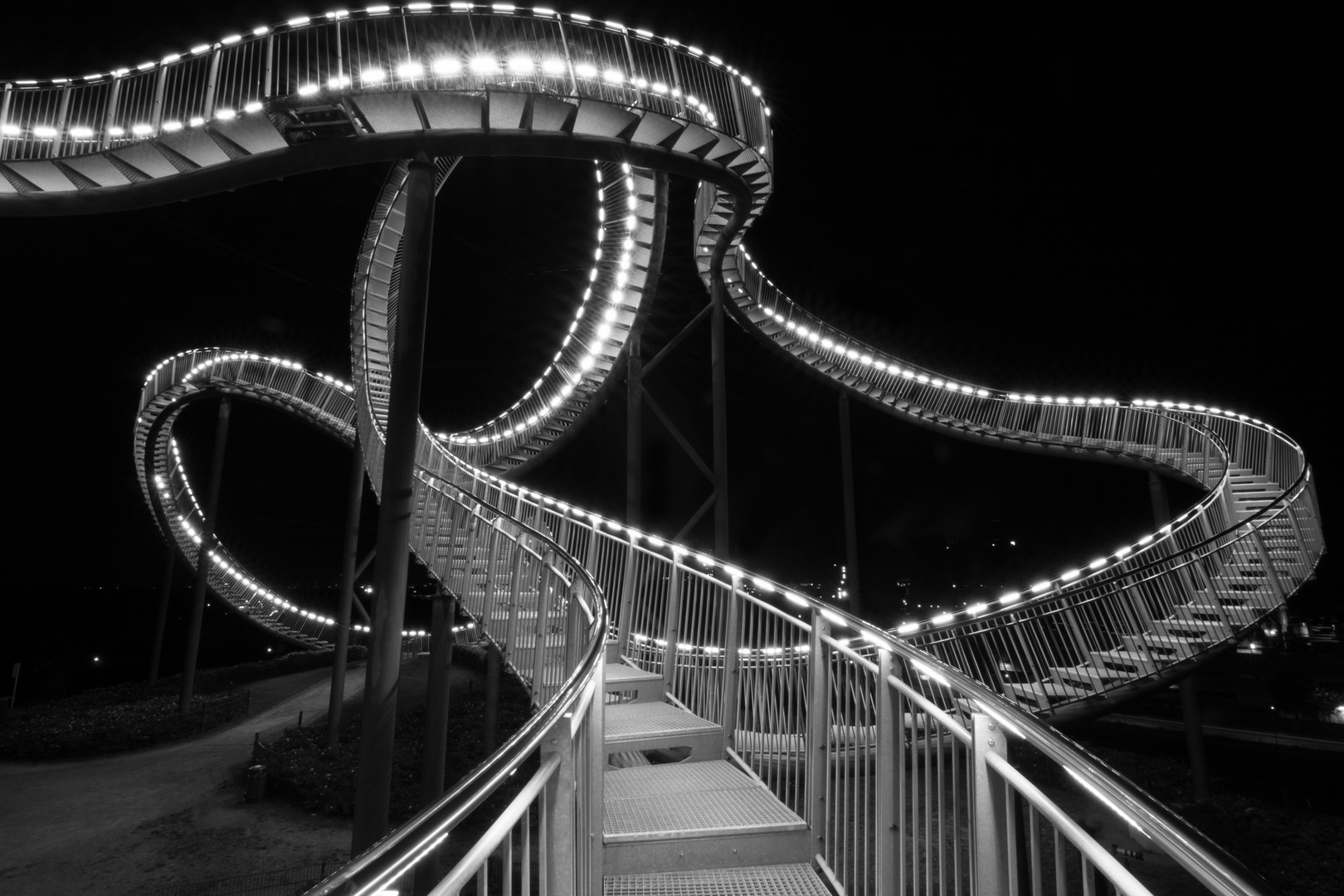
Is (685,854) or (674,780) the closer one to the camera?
(685,854)

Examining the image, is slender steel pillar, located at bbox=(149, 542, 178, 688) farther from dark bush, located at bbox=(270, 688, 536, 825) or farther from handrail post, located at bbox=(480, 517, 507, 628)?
handrail post, located at bbox=(480, 517, 507, 628)

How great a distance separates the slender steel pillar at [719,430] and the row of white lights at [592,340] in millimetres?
2052

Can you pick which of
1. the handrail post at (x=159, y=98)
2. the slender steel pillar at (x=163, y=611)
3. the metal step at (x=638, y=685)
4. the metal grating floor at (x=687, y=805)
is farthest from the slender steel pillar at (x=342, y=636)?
the metal grating floor at (x=687, y=805)

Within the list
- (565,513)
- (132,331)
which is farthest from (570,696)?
(132,331)

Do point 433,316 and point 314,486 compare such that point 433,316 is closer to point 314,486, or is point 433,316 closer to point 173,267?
point 173,267

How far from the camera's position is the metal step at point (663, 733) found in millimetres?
4888

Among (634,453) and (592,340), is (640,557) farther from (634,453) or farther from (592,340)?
(592,340)

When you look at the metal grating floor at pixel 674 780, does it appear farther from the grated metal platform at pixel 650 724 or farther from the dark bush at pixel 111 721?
the dark bush at pixel 111 721

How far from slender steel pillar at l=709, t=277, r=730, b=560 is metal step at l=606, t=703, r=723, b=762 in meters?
8.26

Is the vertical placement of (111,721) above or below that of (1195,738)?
below

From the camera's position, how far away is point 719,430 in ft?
47.1

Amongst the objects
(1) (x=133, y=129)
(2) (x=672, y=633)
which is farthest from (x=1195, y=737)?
(1) (x=133, y=129)

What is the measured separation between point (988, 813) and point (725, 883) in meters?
1.87

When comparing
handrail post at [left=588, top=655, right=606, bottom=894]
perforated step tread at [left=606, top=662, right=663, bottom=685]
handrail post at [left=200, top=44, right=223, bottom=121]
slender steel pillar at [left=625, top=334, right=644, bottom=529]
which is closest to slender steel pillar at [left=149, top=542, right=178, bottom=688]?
slender steel pillar at [left=625, top=334, right=644, bottom=529]
